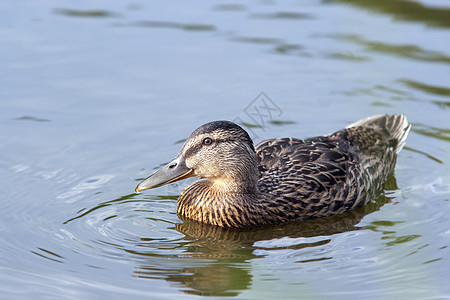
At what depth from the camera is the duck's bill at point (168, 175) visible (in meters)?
9.10

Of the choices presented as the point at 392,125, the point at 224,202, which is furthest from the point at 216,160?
the point at 392,125

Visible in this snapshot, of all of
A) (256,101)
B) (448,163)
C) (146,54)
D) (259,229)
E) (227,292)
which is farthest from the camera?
(146,54)

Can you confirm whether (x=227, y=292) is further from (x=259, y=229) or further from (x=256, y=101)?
(x=256, y=101)

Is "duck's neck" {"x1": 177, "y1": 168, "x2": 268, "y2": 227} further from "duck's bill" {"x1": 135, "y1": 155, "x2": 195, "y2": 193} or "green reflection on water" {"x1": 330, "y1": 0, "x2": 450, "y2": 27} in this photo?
"green reflection on water" {"x1": 330, "y1": 0, "x2": 450, "y2": 27}

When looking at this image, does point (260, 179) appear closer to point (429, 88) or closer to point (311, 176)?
point (311, 176)

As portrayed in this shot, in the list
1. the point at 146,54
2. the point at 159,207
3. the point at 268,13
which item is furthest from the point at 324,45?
the point at 159,207

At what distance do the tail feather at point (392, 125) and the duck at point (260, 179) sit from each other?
0.91 metres

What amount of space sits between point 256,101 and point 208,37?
102 inches

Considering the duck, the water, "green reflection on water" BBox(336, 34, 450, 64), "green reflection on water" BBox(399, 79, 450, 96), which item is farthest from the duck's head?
"green reflection on water" BBox(336, 34, 450, 64)

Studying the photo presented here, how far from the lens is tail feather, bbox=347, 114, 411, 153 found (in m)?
11.0

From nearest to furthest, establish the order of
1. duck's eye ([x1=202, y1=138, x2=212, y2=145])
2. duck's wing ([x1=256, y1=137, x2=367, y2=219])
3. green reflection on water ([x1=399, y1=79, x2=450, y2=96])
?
duck's eye ([x1=202, y1=138, x2=212, y2=145]) < duck's wing ([x1=256, y1=137, x2=367, y2=219]) < green reflection on water ([x1=399, y1=79, x2=450, y2=96])

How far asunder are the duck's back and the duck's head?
13.8 inches

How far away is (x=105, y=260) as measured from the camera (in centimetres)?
816

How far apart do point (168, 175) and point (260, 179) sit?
124 cm
